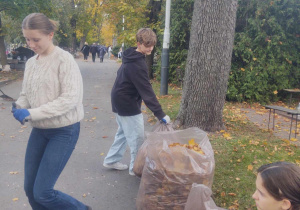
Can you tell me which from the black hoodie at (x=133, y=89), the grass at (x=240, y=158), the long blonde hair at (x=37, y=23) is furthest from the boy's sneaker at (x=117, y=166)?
the long blonde hair at (x=37, y=23)

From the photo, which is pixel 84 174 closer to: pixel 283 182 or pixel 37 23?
pixel 37 23

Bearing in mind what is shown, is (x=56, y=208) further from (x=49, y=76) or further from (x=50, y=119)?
(x=49, y=76)

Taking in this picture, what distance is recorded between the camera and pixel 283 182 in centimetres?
167

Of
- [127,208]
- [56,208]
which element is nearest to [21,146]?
[127,208]

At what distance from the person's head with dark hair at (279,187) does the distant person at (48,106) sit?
58.0 inches

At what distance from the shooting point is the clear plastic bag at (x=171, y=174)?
3.11 metres

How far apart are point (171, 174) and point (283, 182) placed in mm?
1561

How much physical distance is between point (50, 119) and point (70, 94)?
9.4 inches

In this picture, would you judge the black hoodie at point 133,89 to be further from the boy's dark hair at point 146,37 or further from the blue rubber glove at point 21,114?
the blue rubber glove at point 21,114

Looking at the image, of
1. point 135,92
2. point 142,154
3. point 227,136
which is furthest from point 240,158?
point 135,92

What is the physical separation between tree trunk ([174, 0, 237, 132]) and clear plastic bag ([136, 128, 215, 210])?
2.43 metres

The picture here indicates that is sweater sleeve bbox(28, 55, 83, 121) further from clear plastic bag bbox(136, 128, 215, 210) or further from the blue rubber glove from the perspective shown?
clear plastic bag bbox(136, 128, 215, 210)

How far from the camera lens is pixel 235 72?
10.7 m

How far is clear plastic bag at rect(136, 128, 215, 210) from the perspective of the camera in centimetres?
311
